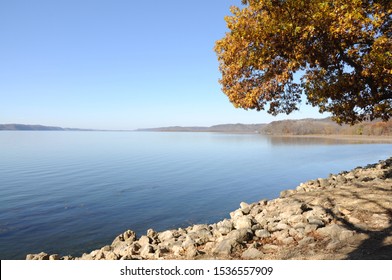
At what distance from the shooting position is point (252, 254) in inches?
373

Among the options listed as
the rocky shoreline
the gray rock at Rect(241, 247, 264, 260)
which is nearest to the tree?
the rocky shoreline

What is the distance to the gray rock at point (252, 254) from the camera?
9359 mm

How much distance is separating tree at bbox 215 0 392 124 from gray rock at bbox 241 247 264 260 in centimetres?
835

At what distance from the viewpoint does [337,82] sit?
1539 cm

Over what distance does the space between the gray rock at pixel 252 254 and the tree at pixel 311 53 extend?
8.35 meters

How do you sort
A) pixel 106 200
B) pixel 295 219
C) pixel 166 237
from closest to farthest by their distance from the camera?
pixel 295 219 → pixel 166 237 → pixel 106 200

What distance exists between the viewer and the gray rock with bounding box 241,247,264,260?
30.7 feet

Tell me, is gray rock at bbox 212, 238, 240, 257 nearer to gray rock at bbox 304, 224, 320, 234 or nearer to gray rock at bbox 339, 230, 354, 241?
gray rock at bbox 304, 224, 320, 234

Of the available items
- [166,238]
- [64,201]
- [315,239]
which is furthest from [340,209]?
[64,201]

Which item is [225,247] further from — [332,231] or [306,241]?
[332,231]

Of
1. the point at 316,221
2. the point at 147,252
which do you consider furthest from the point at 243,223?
the point at 147,252

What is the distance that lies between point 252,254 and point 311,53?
31.8ft

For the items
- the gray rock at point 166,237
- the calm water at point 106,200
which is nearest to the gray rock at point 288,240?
the gray rock at point 166,237

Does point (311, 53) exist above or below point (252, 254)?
above
